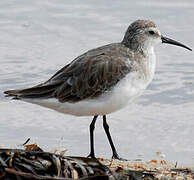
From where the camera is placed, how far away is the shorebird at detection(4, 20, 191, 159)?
22.2 ft

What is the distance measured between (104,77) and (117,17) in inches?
179

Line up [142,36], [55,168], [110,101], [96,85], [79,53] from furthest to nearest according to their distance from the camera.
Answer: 1. [79,53]
2. [142,36]
3. [96,85]
4. [110,101]
5. [55,168]

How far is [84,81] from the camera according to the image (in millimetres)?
6930

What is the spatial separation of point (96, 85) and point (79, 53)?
3226mm

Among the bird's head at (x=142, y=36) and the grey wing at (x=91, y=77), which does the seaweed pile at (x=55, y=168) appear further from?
the bird's head at (x=142, y=36)

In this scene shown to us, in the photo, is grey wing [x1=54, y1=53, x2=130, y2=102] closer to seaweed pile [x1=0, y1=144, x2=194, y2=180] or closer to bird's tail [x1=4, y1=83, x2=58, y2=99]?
bird's tail [x1=4, y1=83, x2=58, y2=99]

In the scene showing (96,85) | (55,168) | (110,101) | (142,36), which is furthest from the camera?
(142,36)

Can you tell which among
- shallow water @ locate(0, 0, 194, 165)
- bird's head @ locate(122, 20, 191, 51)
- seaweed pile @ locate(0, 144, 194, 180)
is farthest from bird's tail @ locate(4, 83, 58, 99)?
bird's head @ locate(122, 20, 191, 51)

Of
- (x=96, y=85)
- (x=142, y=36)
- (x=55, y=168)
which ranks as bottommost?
(x=55, y=168)

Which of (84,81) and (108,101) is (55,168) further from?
(84,81)

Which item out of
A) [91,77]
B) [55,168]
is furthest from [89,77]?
[55,168]

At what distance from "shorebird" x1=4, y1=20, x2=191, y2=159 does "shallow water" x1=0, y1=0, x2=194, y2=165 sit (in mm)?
781

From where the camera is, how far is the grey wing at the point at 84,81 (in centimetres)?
683

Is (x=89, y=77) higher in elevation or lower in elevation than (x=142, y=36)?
lower
